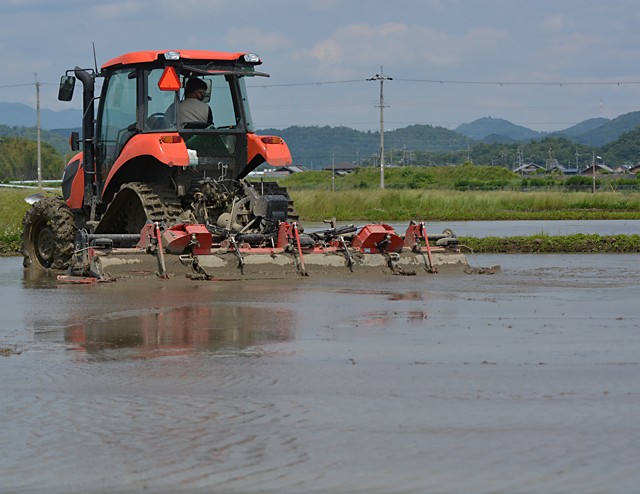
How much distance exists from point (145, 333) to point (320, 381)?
272 centimetres

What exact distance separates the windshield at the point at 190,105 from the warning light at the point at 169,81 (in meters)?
0.52

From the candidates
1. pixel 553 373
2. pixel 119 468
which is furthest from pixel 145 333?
pixel 119 468

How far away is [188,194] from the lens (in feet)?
51.0

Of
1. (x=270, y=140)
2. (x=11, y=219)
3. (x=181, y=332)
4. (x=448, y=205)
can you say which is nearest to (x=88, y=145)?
(x=270, y=140)

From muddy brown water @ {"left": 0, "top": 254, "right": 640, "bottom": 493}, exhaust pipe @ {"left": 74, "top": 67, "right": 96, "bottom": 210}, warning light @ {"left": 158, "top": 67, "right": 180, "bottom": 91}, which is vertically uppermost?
warning light @ {"left": 158, "top": 67, "right": 180, "bottom": 91}

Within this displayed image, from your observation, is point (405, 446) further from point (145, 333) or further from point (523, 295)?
point (523, 295)

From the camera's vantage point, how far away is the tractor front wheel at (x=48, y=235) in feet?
55.4

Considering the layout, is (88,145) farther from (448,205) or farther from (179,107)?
(448,205)

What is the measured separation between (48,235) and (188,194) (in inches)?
122

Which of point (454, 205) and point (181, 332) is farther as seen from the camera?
point (454, 205)

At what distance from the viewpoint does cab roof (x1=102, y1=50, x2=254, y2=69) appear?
601 inches

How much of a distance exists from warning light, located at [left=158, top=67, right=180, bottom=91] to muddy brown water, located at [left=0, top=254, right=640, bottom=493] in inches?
126

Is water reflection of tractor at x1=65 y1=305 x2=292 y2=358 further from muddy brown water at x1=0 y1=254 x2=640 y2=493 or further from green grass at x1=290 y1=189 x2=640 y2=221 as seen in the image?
green grass at x1=290 y1=189 x2=640 y2=221

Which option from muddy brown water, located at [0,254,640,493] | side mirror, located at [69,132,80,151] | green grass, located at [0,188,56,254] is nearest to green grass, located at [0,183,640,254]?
green grass, located at [0,188,56,254]
